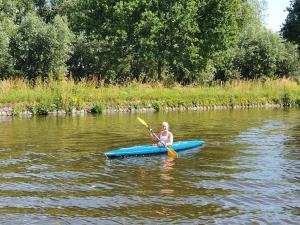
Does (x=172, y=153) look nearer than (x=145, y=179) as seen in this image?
No

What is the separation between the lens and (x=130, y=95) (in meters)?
31.8

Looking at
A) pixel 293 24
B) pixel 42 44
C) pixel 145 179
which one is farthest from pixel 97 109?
pixel 293 24

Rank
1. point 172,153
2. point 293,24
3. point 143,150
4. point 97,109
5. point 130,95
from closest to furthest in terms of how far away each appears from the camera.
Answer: point 143,150
point 172,153
point 97,109
point 130,95
point 293,24

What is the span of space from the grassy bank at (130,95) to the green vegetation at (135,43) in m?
3.82

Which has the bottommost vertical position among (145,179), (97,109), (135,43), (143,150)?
(145,179)

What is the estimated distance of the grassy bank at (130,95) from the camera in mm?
29000

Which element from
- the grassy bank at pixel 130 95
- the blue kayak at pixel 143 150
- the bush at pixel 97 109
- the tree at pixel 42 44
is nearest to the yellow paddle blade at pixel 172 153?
the blue kayak at pixel 143 150

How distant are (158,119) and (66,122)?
4.77 m

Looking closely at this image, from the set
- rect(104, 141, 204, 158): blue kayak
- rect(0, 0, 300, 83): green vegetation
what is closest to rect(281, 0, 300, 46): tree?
rect(0, 0, 300, 83): green vegetation

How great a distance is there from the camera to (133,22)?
39.6m

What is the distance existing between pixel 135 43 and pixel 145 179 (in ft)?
96.0

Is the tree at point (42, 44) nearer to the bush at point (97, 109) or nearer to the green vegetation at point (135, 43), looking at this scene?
the green vegetation at point (135, 43)

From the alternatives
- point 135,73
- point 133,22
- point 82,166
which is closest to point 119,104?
point 133,22

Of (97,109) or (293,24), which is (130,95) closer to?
(97,109)
